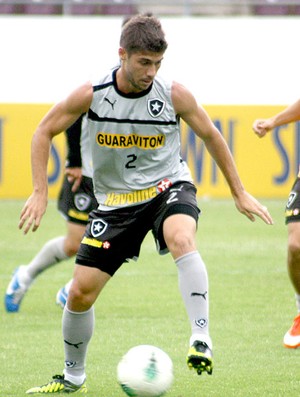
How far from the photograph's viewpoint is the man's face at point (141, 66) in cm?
590

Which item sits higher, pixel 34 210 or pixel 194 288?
pixel 34 210

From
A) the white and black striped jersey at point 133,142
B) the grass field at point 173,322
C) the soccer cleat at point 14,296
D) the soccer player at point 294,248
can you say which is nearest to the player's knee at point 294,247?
the soccer player at point 294,248

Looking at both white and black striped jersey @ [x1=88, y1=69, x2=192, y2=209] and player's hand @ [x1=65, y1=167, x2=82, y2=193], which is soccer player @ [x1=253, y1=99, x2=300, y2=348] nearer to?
white and black striped jersey @ [x1=88, y1=69, x2=192, y2=209]

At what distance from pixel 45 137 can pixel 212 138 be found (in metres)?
0.92

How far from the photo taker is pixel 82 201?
8820mm

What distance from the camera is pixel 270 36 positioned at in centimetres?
2156

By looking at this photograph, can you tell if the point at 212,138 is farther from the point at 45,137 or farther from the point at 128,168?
the point at 45,137

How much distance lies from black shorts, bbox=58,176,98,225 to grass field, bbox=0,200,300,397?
0.79 meters

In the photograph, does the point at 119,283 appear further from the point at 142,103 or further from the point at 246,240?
the point at 142,103

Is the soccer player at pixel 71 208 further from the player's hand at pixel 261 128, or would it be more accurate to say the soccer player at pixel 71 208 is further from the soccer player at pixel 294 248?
the soccer player at pixel 294 248

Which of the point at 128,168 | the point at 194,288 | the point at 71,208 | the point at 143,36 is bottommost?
the point at 71,208

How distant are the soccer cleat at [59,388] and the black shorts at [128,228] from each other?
0.72m

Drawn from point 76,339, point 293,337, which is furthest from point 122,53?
point 293,337

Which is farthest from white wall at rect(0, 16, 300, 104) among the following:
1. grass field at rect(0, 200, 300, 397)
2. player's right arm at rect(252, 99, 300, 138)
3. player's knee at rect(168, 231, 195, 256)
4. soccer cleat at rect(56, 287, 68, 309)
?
player's knee at rect(168, 231, 195, 256)
